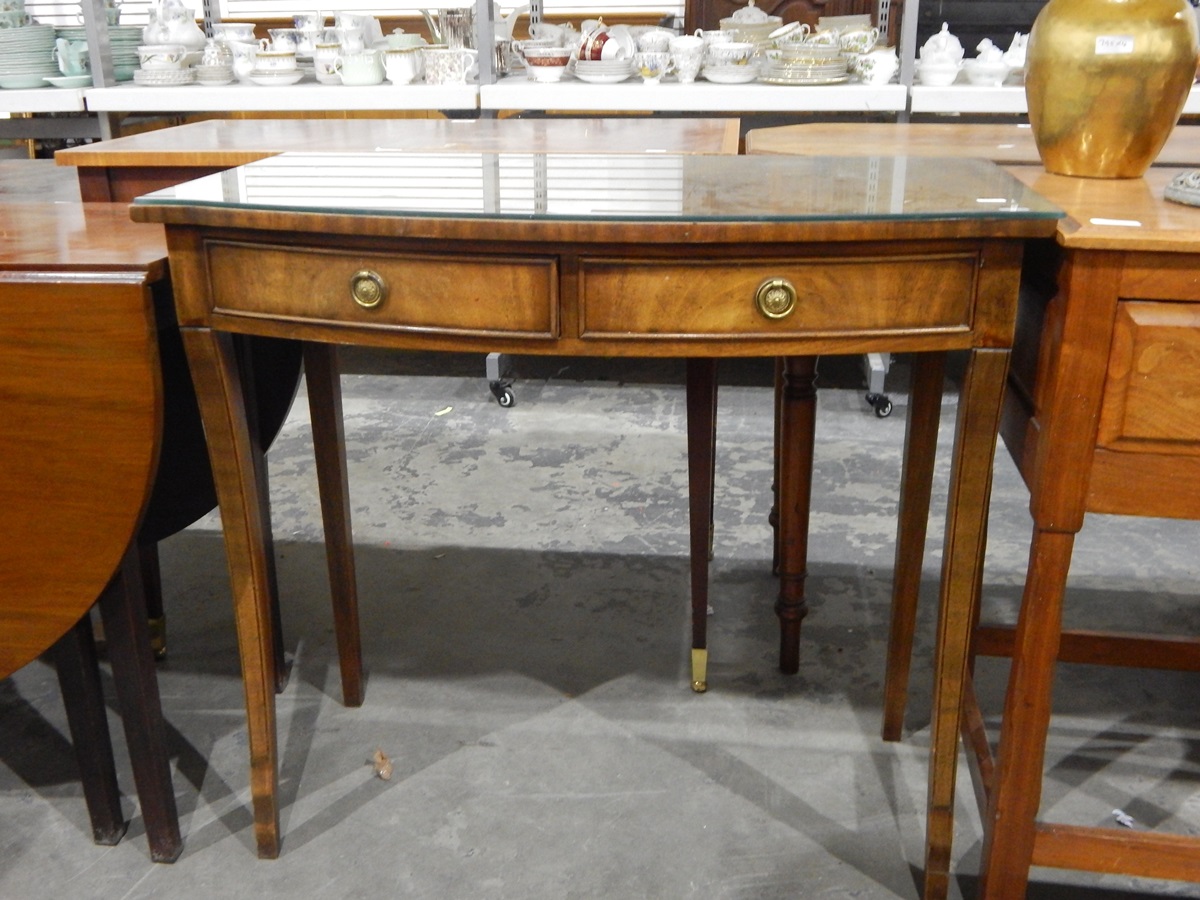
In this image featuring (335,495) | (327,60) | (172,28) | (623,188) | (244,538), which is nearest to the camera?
(623,188)

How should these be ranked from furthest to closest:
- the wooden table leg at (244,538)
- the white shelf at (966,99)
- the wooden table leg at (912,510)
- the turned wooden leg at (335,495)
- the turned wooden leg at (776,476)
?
the white shelf at (966,99) → the turned wooden leg at (776,476) → the turned wooden leg at (335,495) → the wooden table leg at (912,510) → the wooden table leg at (244,538)

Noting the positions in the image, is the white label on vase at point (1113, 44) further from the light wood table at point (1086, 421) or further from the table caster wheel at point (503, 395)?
the table caster wheel at point (503, 395)

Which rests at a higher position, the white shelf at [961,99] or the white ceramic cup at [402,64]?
the white ceramic cup at [402,64]

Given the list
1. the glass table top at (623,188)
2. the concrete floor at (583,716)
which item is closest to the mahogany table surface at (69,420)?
the glass table top at (623,188)

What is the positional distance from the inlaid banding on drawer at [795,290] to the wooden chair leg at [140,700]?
684mm

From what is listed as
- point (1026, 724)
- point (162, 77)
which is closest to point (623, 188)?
point (1026, 724)

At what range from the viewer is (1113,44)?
117 cm

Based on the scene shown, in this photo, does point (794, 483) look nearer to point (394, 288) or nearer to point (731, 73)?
point (394, 288)

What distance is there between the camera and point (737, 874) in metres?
1.38

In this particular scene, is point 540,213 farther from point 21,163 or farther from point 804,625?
point 21,163

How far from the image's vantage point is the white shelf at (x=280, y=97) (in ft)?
9.90

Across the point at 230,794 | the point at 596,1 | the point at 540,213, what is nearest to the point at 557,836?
the point at 230,794

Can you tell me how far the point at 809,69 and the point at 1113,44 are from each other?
6.07ft

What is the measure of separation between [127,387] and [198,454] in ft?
1.03
